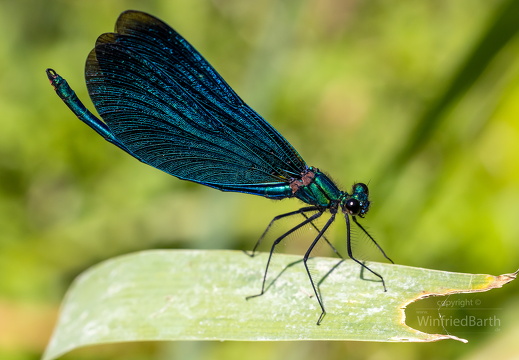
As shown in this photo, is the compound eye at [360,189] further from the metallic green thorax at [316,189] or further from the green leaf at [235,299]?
the green leaf at [235,299]

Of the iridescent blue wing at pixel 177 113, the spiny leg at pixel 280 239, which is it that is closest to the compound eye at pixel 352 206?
the spiny leg at pixel 280 239

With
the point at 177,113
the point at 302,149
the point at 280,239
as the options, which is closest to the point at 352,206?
the point at 280,239

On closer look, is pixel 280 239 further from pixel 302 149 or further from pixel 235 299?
pixel 302 149

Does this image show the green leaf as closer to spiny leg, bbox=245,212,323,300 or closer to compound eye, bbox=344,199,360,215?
spiny leg, bbox=245,212,323,300

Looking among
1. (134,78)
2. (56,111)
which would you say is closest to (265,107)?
(134,78)

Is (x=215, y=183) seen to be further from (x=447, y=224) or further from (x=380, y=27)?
(x=380, y=27)

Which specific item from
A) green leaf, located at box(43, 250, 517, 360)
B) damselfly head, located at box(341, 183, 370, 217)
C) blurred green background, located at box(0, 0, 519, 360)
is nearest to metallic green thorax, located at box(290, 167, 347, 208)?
damselfly head, located at box(341, 183, 370, 217)

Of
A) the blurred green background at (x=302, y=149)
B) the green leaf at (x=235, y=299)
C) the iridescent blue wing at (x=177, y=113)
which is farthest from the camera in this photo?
the blurred green background at (x=302, y=149)

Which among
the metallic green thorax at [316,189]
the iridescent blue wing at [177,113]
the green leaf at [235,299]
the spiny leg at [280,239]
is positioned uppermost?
the iridescent blue wing at [177,113]
